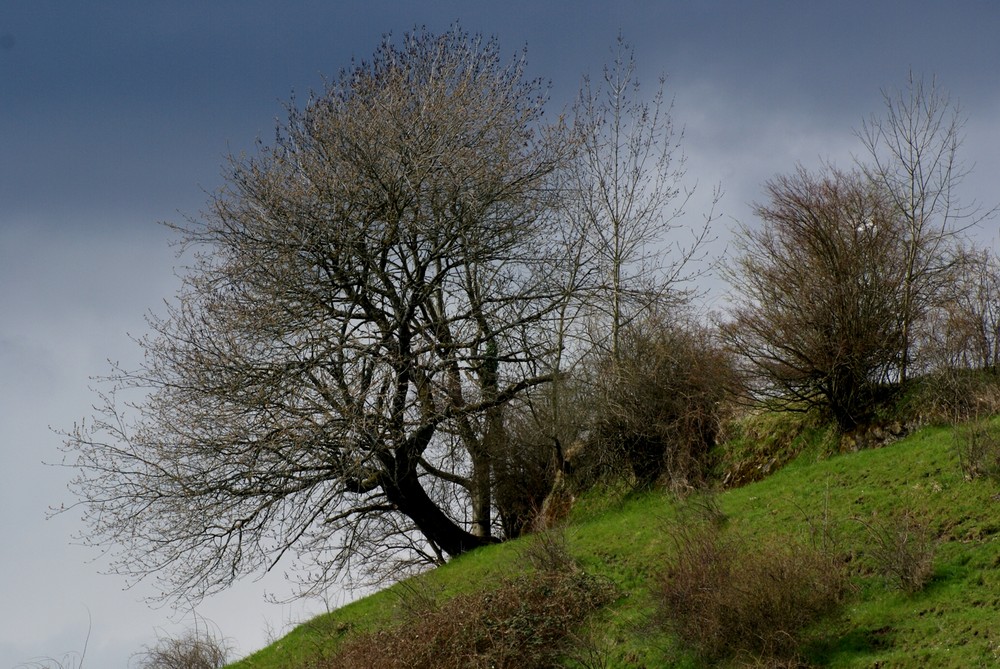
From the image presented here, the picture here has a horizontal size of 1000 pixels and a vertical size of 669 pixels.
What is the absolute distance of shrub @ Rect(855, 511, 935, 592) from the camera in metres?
10.1

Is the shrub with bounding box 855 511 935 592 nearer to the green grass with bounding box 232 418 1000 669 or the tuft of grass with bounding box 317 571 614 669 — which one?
the green grass with bounding box 232 418 1000 669

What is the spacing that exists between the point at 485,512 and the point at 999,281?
35.7 feet

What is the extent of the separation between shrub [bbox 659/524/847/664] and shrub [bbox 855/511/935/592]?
1.56ft

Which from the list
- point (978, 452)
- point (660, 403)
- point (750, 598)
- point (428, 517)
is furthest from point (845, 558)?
point (428, 517)

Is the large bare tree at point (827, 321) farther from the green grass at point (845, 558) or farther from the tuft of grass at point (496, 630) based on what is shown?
the tuft of grass at point (496, 630)

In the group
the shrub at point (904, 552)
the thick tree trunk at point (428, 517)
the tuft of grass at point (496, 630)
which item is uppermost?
the thick tree trunk at point (428, 517)

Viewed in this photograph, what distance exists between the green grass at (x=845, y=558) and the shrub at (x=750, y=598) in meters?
0.24

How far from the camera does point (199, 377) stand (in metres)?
16.5

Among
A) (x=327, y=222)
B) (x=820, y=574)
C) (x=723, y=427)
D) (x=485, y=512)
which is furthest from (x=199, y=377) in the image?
(x=820, y=574)

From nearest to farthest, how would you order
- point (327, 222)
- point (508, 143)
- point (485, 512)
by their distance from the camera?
point (327, 222) < point (508, 143) < point (485, 512)

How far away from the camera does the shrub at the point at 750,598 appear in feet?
32.2

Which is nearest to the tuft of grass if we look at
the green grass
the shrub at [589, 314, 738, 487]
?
the green grass

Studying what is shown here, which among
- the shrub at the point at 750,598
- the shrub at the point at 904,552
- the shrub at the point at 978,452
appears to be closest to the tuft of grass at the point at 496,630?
the shrub at the point at 750,598

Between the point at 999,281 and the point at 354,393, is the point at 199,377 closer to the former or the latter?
the point at 354,393
